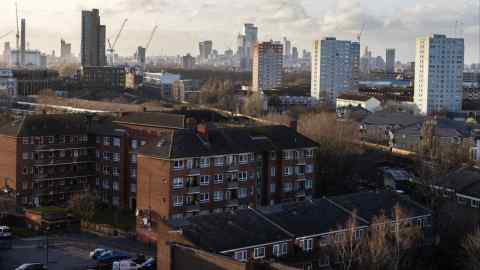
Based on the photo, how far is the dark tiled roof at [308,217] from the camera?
16.7 m

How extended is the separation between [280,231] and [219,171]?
17.6ft

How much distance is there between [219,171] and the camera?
21.4m

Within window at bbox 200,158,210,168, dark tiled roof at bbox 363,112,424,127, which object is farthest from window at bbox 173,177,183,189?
dark tiled roof at bbox 363,112,424,127

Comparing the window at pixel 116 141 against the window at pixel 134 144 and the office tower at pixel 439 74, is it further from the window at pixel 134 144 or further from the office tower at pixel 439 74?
the office tower at pixel 439 74

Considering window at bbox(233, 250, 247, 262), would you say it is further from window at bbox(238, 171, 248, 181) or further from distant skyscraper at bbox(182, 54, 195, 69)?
distant skyscraper at bbox(182, 54, 195, 69)

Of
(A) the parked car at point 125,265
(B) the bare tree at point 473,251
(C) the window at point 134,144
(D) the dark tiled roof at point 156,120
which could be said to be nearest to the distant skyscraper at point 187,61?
(D) the dark tiled roof at point 156,120

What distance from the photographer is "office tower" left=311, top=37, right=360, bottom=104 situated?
7731cm

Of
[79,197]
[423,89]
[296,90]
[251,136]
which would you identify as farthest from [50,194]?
[296,90]

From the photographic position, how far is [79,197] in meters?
22.6

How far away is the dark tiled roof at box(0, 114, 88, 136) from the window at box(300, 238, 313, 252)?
12173 mm

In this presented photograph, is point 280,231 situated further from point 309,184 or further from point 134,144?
point 134,144

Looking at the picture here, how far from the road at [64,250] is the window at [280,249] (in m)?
4.22

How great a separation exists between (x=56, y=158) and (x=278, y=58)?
63.9 m

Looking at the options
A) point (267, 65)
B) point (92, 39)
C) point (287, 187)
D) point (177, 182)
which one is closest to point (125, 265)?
point (177, 182)
